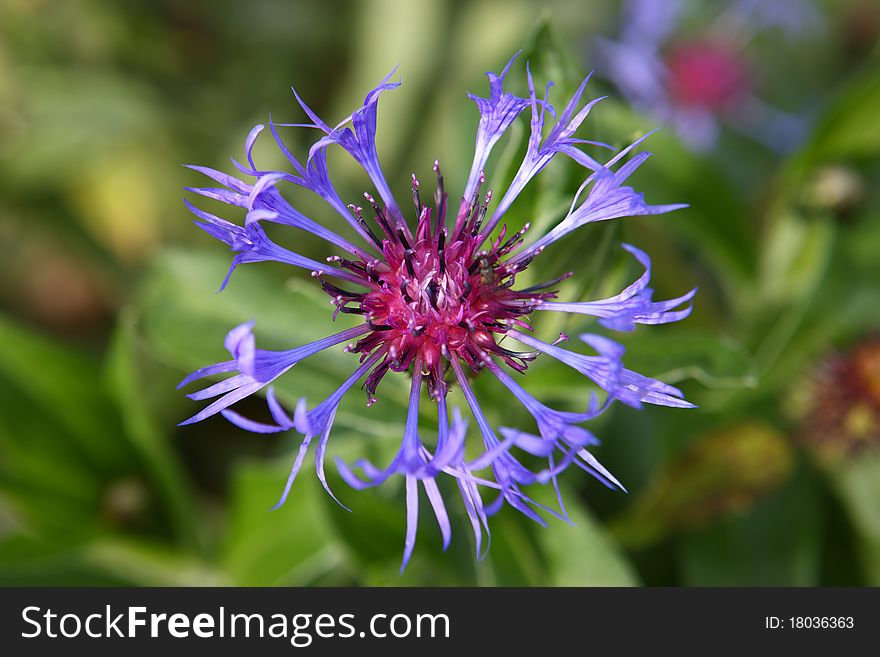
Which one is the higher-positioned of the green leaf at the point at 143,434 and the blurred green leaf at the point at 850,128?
the blurred green leaf at the point at 850,128

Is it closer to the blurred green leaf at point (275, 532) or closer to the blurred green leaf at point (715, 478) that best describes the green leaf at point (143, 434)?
the blurred green leaf at point (275, 532)

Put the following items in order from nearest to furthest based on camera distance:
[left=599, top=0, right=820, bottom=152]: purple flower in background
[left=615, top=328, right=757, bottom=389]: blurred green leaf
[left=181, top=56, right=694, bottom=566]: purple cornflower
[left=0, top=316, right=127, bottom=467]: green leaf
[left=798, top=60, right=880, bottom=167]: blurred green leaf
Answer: [left=181, top=56, right=694, bottom=566]: purple cornflower → [left=615, top=328, right=757, bottom=389]: blurred green leaf → [left=798, top=60, right=880, bottom=167]: blurred green leaf → [left=0, top=316, right=127, bottom=467]: green leaf → [left=599, top=0, right=820, bottom=152]: purple flower in background

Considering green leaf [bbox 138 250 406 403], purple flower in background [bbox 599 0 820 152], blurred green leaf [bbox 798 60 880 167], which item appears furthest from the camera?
purple flower in background [bbox 599 0 820 152]

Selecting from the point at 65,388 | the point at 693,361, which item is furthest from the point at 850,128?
the point at 65,388

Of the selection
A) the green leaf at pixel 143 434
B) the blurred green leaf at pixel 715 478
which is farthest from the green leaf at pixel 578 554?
the green leaf at pixel 143 434

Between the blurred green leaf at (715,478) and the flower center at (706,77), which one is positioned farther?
the flower center at (706,77)

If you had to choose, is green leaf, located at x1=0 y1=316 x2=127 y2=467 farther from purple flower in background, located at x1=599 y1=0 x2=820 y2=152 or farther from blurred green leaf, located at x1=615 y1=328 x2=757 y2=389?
purple flower in background, located at x1=599 y1=0 x2=820 y2=152

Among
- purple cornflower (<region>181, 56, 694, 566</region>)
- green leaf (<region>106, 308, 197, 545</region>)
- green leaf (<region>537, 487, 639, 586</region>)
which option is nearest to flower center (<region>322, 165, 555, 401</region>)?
purple cornflower (<region>181, 56, 694, 566</region>)

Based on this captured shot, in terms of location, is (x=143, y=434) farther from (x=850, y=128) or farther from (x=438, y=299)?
(x=850, y=128)
